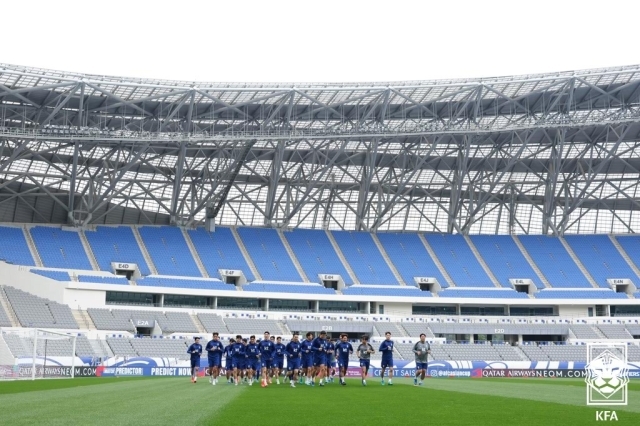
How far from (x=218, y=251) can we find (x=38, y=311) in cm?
1870

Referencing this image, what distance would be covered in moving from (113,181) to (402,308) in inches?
1075

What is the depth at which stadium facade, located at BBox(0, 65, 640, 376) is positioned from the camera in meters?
56.8

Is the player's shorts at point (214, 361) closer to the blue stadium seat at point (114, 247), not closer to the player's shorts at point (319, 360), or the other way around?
the player's shorts at point (319, 360)

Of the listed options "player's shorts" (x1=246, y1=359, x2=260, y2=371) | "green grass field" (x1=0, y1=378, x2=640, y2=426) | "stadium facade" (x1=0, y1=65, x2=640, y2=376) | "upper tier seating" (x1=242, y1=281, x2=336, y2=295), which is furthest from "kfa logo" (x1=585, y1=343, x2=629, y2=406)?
"upper tier seating" (x1=242, y1=281, x2=336, y2=295)

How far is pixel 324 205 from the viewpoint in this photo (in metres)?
77.2

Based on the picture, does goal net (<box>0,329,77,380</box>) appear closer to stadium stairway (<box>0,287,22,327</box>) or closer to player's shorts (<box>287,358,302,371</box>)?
stadium stairway (<box>0,287,22,327</box>)

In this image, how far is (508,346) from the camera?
213 ft

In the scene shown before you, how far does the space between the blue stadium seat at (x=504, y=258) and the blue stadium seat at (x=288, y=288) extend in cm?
1659

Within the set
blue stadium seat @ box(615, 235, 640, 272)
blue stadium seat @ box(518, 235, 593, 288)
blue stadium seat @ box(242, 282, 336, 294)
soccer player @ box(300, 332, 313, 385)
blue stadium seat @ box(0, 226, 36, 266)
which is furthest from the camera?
blue stadium seat @ box(615, 235, 640, 272)

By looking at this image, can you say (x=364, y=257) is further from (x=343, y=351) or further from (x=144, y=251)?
(x=343, y=351)

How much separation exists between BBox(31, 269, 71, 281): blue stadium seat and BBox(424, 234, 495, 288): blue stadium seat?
3399cm

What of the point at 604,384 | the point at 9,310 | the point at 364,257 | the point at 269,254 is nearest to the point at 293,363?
the point at 604,384

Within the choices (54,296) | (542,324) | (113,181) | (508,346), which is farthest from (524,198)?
(54,296)

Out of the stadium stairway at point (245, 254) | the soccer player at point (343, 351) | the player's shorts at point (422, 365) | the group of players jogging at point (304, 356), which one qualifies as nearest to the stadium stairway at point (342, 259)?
the stadium stairway at point (245, 254)
